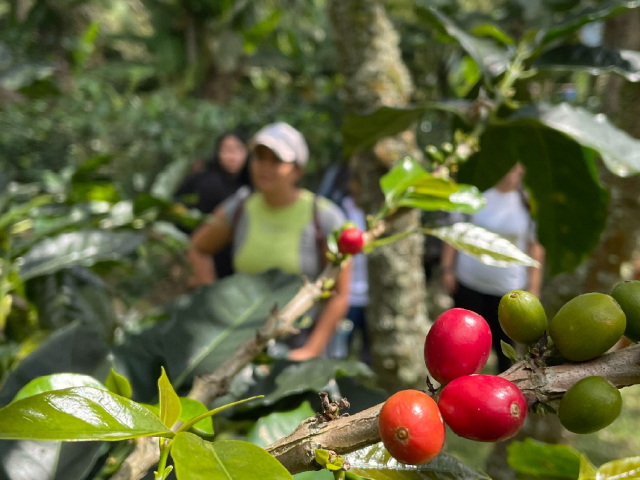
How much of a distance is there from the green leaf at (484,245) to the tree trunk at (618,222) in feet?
2.64

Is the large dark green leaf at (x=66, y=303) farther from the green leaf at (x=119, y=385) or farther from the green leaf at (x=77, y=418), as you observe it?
the green leaf at (x=77, y=418)

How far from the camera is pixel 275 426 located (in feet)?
1.77

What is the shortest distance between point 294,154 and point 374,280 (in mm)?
562

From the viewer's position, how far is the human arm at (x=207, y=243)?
1.74 meters

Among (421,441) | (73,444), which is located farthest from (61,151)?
(421,441)

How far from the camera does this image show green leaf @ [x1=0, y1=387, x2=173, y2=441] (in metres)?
0.26

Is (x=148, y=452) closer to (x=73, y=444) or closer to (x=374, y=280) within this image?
(x=73, y=444)

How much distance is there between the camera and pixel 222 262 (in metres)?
2.17

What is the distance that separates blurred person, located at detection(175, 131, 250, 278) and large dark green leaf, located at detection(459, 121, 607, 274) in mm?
2009

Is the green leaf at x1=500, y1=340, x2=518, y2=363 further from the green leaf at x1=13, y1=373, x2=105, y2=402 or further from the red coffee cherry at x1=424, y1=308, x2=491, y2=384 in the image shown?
the green leaf at x1=13, y1=373, x2=105, y2=402

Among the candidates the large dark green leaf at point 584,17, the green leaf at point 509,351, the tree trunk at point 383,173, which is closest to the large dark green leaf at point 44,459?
the green leaf at point 509,351

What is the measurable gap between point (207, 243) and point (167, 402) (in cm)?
146

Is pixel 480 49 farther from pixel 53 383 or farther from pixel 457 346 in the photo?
pixel 53 383

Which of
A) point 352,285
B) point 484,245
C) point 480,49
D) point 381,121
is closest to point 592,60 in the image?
point 480,49
